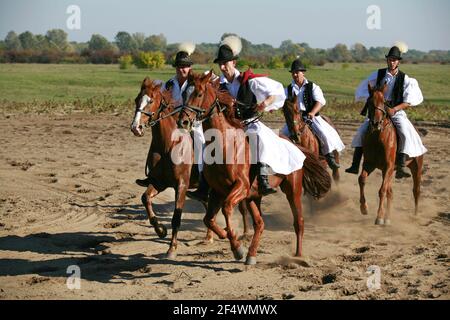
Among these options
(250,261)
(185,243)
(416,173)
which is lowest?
(185,243)

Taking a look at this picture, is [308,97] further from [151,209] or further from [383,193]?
[151,209]

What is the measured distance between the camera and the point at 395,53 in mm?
11820

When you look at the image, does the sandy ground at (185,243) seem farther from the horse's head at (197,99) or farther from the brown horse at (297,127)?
the horse's head at (197,99)

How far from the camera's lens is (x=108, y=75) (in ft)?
157

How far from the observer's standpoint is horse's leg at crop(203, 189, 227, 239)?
8.64m

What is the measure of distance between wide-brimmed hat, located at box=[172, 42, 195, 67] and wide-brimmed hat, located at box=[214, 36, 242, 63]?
158cm

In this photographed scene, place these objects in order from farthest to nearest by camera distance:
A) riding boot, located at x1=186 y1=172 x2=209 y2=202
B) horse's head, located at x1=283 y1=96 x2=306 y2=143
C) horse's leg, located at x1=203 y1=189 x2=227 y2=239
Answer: horse's head, located at x1=283 y1=96 x2=306 y2=143, riding boot, located at x1=186 y1=172 x2=209 y2=202, horse's leg, located at x1=203 y1=189 x2=227 y2=239

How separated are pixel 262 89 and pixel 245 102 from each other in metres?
0.27

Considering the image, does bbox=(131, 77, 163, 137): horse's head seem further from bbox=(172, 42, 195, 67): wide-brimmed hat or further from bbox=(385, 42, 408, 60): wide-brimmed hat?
bbox=(385, 42, 408, 60): wide-brimmed hat

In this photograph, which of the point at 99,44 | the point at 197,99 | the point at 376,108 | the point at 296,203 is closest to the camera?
the point at 197,99

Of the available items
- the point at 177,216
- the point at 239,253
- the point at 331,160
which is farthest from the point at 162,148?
the point at 331,160

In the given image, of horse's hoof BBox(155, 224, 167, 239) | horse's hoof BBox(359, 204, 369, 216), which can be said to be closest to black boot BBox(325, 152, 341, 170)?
horse's hoof BBox(359, 204, 369, 216)

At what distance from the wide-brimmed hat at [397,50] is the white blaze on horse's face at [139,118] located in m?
4.40

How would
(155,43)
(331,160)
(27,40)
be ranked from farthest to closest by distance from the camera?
(155,43)
(27,40)
(331,160)
